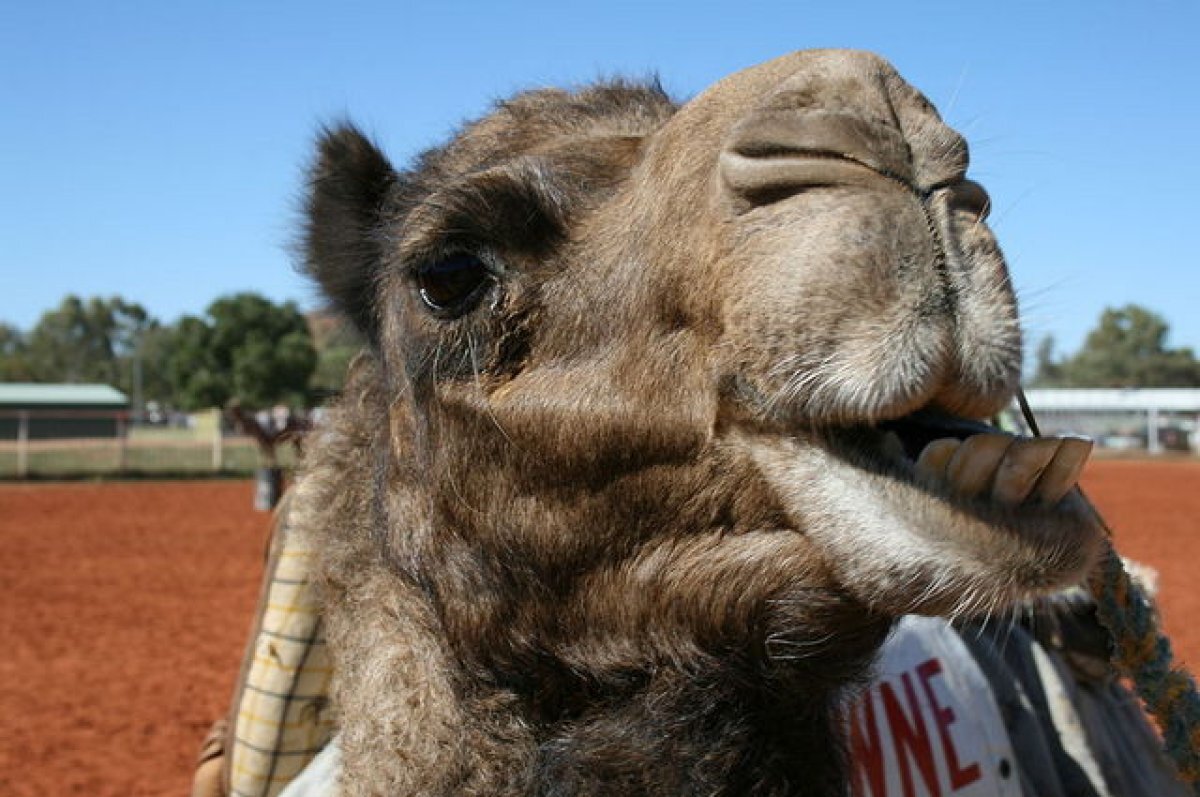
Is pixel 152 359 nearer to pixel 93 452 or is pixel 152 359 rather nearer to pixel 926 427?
pixel 93 452

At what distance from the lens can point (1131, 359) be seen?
278 ft

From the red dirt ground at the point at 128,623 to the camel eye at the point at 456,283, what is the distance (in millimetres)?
7747

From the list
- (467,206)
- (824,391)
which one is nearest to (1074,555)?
(824,391)

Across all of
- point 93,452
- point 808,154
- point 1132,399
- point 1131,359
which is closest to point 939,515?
point 808,154

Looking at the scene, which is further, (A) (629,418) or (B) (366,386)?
(B) (366,386)

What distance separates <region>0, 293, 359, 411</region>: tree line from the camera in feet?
140

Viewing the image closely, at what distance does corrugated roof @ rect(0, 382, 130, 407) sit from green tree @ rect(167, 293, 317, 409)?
32.1 feet

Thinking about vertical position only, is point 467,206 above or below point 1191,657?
above

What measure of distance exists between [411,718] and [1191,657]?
1184 centimetres

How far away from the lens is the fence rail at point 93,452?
33.3 meters

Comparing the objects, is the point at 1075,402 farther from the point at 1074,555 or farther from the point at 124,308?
the point at 124,308

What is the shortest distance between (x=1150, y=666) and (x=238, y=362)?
4757 cm

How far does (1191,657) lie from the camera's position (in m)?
12.0

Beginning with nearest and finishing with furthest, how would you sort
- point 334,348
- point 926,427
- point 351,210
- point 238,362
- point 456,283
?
point 926,427, point 456,283, point 351,210, point 334,348, point 238,362
